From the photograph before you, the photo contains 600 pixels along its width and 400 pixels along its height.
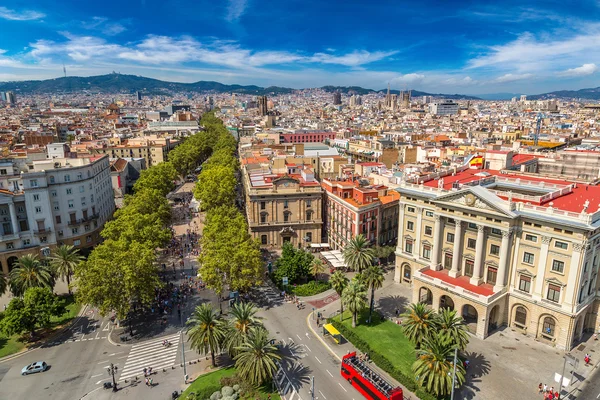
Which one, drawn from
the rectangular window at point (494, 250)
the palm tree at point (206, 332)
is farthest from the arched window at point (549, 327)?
the palm tree at point (206, 332)

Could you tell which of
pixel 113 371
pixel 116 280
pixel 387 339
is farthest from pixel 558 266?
pixel 116 280

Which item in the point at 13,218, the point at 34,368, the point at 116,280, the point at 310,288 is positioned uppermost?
the point at 13,218

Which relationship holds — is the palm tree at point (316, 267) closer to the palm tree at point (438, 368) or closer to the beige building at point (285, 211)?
the beige building at point (285, 211)

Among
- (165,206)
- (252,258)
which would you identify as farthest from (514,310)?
(165,206)

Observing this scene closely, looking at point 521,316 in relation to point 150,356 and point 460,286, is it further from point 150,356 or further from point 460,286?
point 150,356

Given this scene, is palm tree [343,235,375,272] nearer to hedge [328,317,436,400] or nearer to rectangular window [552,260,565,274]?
hedge [328,317,436,400]

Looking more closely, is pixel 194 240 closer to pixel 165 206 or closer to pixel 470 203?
pixel 165 206
